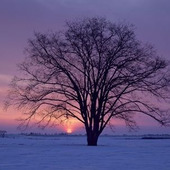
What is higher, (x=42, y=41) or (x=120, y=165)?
(x=42, y=41)

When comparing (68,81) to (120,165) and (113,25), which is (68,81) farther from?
(120,165)

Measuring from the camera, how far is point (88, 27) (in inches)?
1432

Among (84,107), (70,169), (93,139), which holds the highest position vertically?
(84,107)

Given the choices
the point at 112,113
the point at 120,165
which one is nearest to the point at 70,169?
the point at 120,165

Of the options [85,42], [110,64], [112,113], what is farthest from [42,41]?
[112,113]

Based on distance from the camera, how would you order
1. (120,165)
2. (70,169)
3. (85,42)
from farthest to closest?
(85,42)
(120,165)
(70,169)

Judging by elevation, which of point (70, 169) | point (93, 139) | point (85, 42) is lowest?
point (70, 169)

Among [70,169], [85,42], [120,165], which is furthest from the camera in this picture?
[85,42]

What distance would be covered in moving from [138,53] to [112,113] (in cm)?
542

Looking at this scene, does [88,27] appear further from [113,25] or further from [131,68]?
[131,68]

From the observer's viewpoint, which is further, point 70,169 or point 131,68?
point 131,68

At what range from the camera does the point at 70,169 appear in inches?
622

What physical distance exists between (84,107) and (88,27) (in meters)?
6.66

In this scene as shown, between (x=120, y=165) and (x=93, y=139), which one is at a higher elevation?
(x=93, y=139)
